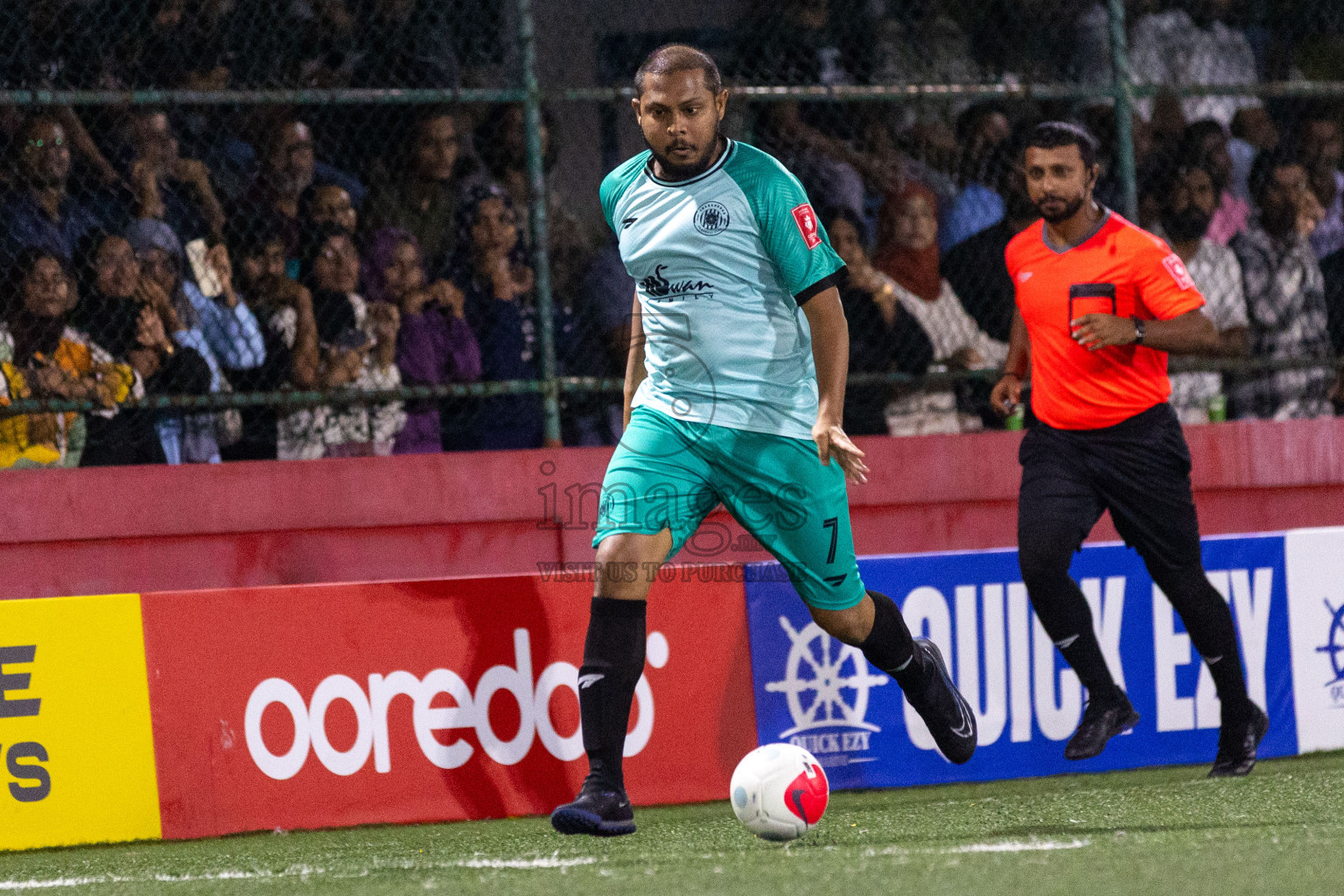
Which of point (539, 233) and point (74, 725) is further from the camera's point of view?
point (539, 233)

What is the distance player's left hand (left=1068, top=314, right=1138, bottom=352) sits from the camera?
5.27 metres

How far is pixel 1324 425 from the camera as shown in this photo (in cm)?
770

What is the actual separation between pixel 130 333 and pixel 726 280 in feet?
10.3

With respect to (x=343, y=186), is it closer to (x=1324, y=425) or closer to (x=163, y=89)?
(x=163, y=89)

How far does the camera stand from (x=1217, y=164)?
314 inches

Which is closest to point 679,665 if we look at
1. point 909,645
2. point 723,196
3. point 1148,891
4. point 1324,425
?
point 909,645

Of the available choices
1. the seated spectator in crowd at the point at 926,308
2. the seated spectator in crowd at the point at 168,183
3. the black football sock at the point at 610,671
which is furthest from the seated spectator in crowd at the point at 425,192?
the black football sock at the point at 610,671

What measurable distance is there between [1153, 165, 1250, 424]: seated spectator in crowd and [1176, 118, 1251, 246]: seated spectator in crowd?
0.05 meters

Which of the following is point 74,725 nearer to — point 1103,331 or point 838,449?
point 838,449

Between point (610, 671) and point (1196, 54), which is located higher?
point (1196, 54)

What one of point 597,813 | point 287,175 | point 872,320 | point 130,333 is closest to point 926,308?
point 872,320

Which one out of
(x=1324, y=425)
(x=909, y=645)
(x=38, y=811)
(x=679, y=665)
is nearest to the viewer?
(x=909, y=645)

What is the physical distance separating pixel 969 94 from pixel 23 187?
4.06 meters

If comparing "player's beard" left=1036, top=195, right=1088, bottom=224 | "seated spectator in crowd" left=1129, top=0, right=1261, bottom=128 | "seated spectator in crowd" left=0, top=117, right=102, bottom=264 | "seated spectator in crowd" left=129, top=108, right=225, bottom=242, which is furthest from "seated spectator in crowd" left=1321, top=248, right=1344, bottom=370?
"seated spectator in crowd" left=0, top=117, right=102, bottom=264
